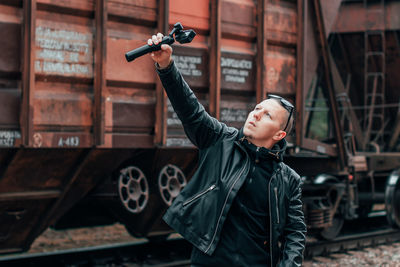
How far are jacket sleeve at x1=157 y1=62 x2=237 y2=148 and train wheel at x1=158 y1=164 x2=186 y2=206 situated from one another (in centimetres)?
316

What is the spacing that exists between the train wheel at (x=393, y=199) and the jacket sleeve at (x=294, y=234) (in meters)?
6.49

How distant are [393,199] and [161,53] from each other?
732cm

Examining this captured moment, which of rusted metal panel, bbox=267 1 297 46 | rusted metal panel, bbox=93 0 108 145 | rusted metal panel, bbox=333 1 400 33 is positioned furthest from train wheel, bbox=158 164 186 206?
rusted metal panel, bbox=333 1 400 33

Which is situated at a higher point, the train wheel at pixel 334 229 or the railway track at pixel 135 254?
the train wheel at pixel 334 229

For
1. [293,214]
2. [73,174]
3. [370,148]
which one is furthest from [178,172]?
[370,148]

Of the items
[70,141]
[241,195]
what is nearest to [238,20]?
[70,141]

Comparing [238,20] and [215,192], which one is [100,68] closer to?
[238,20]

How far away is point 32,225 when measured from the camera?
576cm

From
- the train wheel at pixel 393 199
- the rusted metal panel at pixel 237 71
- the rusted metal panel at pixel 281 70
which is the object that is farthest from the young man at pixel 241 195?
the train wheel at pixel 393 199

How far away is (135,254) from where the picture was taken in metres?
7.06

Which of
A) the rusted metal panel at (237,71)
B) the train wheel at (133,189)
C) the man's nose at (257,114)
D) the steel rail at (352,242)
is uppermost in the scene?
the rusted metal panel at (237,71)

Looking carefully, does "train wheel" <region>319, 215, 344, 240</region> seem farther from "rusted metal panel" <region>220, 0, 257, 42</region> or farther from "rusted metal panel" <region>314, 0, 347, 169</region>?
"rusted metal panel" <region>220, 0, 257, 42</region>

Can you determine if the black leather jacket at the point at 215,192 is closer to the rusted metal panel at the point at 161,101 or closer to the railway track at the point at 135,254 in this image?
the rusted metal panel at the point at 161,101

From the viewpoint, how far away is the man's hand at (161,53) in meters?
2.47
